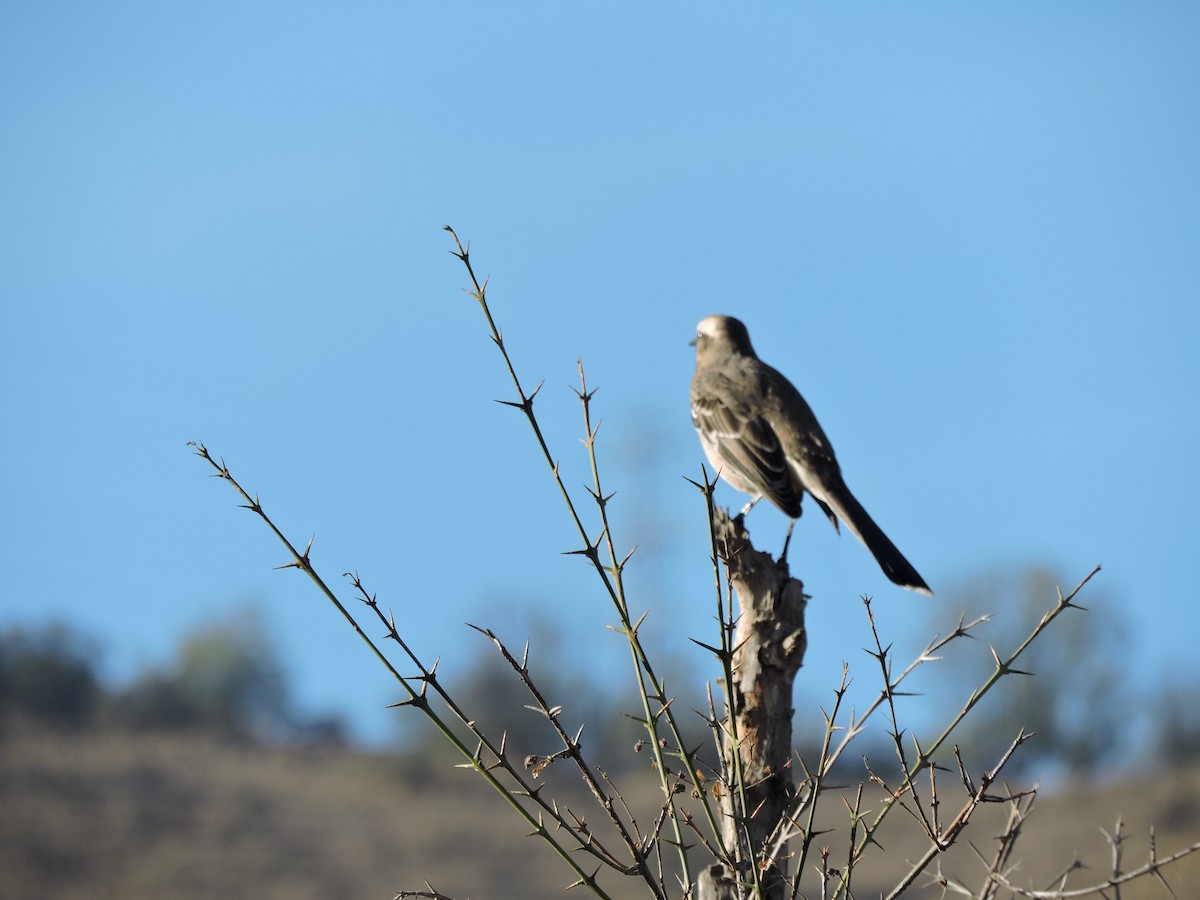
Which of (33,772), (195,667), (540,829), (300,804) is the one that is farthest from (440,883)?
(540,829)

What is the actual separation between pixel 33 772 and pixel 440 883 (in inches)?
359

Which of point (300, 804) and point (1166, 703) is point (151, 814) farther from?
point (1166, 703)

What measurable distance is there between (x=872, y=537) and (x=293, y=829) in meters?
20.9

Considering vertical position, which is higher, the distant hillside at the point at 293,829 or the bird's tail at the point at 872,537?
the distant hillside at the point at 293,829

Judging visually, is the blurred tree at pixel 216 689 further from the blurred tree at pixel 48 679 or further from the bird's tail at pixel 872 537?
the bird's tail at pixel 872 537

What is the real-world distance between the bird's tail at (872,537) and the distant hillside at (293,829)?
14554 mm

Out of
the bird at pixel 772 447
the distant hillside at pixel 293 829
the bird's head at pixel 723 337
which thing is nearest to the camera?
the bird at pixel 772 447

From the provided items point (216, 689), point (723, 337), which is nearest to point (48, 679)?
point (216, 689)

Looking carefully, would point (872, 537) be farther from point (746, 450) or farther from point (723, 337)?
point (723, 337)

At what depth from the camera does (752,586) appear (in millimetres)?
4531

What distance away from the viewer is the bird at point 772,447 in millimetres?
6531

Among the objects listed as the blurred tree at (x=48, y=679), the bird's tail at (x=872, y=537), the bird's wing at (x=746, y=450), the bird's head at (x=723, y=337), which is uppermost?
the blurred tree at (x=48, y=679)

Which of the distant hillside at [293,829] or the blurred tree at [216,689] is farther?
the blurred tree at [216,689]

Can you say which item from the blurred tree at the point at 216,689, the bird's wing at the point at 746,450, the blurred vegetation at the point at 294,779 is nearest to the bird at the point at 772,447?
the bird's wing at the point at 746,450
